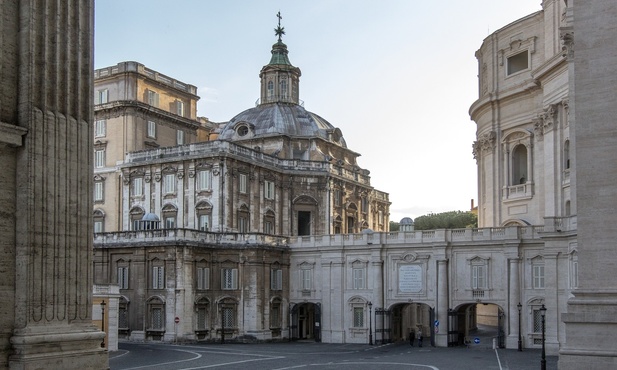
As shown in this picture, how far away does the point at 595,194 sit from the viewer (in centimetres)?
2686

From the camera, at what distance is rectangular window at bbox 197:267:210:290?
6262cm

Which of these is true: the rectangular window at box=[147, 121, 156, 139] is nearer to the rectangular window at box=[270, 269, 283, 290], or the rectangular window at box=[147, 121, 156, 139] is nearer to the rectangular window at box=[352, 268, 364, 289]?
the rectangular window at box=[270, 269, 283, 290]

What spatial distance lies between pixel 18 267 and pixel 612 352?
18.1 meters

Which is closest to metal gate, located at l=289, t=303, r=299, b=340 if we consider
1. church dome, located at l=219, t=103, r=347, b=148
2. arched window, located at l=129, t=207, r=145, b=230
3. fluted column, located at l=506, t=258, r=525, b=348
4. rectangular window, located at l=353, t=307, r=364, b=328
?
rectangular window, located at l=353, t=307, r=364, b=328

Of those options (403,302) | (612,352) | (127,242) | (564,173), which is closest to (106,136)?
(127,242)

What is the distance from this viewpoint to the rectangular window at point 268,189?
72.8 m

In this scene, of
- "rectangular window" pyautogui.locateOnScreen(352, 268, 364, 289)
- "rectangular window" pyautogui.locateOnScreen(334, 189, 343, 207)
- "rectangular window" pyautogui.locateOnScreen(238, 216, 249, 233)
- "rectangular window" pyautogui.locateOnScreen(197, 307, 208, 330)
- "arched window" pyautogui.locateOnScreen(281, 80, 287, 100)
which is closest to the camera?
"rectangular window" pyautogui.locateOnScreen(197, 307, 208, 330)

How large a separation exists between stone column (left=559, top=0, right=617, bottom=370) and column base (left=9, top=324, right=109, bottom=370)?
50.1 ft

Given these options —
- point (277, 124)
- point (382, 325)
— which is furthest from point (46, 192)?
point (277, 124)

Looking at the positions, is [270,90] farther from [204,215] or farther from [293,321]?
[293,321]

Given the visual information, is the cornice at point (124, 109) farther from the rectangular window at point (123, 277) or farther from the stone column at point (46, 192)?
the stone column at point (46, 192)

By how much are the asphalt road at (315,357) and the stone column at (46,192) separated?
2452 cm

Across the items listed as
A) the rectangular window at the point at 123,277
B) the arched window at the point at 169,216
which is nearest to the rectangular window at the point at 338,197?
the arched window at the point at 169,216

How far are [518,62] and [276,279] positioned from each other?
26.0 m
